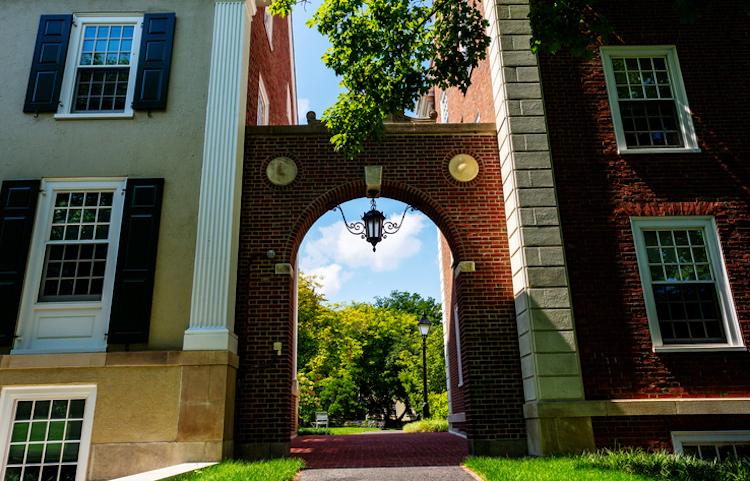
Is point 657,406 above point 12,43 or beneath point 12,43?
beneath

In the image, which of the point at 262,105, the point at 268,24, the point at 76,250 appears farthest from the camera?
the point at 268,24

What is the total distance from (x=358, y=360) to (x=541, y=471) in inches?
1457

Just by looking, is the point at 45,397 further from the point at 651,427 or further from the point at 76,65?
the point at 651,427

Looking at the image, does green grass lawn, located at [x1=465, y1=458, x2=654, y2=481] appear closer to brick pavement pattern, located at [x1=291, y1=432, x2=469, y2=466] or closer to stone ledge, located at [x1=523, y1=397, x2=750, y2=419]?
stone ledge, located at [x1=523, y1=397, x2=750, y2=419]

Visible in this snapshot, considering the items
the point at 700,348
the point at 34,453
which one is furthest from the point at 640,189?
the point at 34,453

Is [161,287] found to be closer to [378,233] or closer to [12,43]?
[378,233]

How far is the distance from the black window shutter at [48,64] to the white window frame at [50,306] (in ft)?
6.11

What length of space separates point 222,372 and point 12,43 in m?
7.85

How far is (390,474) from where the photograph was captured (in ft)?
23.4

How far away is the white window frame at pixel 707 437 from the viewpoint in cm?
796

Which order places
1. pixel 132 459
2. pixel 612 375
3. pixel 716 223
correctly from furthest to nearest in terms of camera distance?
pixel 716 223
pixel 612 375
pixel 132 459

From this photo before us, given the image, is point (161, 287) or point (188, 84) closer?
point (161, 287)

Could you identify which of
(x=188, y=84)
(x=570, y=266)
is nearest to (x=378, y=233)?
(x=570, y=266)

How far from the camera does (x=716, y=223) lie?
8.99m
